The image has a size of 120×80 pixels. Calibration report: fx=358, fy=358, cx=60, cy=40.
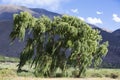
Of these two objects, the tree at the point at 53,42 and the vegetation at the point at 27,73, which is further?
the tree at the point at 53,42

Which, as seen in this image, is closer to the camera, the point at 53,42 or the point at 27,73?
the point at 27,73

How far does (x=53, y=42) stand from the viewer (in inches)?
2343

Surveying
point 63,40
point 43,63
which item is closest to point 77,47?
point 63,40

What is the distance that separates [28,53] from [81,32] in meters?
9.63

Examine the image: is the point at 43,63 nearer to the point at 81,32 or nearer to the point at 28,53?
the point at 28,53

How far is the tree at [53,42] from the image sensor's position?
5700 cm

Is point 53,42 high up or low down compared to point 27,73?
up

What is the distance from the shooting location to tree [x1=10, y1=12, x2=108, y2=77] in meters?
57.0

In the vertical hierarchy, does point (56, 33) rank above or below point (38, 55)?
above

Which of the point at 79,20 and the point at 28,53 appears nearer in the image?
the point at 28,53

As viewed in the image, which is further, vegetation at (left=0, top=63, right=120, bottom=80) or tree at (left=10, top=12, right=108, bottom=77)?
tree at (left=10, top=12, right=108, bottom=77)

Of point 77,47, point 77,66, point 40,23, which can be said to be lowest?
point 77,66

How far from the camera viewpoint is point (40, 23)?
5728 cm

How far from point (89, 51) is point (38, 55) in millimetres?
9685
